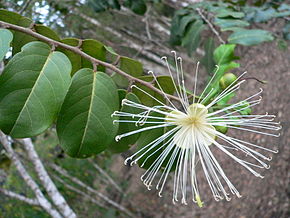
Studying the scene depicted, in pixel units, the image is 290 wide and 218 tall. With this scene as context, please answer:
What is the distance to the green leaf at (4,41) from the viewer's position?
2.63 feet

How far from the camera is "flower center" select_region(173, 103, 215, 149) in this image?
0.94 metres

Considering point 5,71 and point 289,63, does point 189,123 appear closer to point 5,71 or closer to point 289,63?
point 5,71

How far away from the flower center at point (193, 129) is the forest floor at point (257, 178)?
155 cm

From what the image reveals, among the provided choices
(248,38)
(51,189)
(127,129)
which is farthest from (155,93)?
(51,189)

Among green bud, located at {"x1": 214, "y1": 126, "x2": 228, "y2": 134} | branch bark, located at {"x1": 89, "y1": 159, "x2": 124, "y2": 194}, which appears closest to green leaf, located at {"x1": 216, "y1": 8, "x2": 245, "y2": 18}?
green bud, located at {"x1": 214, "y1": 126, "x2": 228, "y2": 134}

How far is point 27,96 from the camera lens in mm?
801

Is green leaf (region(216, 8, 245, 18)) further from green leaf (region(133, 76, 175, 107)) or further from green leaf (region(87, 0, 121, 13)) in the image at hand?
green leaf (region(133, 76, 175, 107))

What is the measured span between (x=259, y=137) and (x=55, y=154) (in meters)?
2.12

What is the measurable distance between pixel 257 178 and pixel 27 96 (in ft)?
8.59

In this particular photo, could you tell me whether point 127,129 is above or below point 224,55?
below

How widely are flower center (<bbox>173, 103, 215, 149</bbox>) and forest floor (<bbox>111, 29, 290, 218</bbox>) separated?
1549 millimetres

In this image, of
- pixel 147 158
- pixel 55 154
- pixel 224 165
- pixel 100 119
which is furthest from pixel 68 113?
pixel 55 154

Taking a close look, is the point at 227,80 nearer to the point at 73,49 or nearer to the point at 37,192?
the point at 73,49

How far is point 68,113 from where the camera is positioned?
0.84 metres
